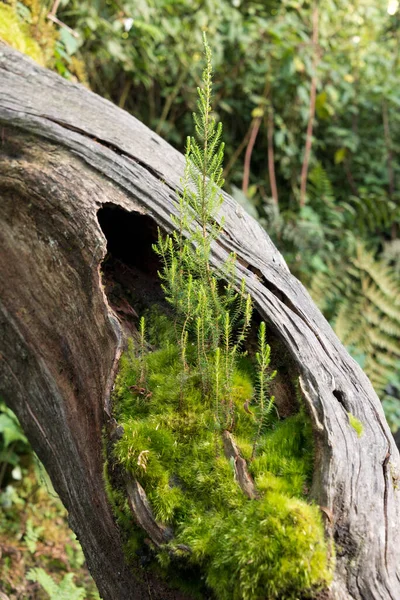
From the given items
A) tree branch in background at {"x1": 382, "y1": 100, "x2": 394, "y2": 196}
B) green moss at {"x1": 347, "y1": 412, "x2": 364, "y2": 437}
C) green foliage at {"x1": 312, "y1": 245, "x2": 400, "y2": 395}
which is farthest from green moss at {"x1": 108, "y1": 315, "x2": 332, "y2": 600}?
tree branch in background at {"x1": 382, "y1": 100, "x2": 394, "y2": 196}

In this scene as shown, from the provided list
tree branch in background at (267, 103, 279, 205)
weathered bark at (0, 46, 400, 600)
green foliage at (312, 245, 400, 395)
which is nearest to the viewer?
weathered bark at (0, 46, 400, 600)

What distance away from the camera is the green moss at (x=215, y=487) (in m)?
1.49

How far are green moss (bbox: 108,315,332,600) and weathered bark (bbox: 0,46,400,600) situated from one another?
9cm

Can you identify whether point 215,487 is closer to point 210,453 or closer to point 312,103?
point 210,453

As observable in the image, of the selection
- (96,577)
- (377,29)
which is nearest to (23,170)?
(96,577)

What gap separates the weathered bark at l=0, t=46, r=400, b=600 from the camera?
1708 mm

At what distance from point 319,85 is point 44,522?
217 inches

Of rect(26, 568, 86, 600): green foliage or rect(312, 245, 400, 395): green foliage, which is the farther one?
rect(312, 245, 400, 395): green foliage

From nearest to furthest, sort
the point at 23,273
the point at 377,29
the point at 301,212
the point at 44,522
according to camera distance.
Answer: the point at 23,273 → the point at 44,522 → the point at 301,212 → the point at 377,29

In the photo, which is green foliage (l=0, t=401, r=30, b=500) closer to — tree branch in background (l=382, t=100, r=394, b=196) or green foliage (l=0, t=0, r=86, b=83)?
green foliage (l=0, t=0, r=86, b=83)

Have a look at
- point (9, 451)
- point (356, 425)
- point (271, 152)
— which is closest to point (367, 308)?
point (271, 152)

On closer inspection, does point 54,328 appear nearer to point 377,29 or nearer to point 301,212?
point 301,212

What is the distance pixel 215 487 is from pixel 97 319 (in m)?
0.88

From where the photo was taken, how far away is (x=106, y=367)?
214 cm
